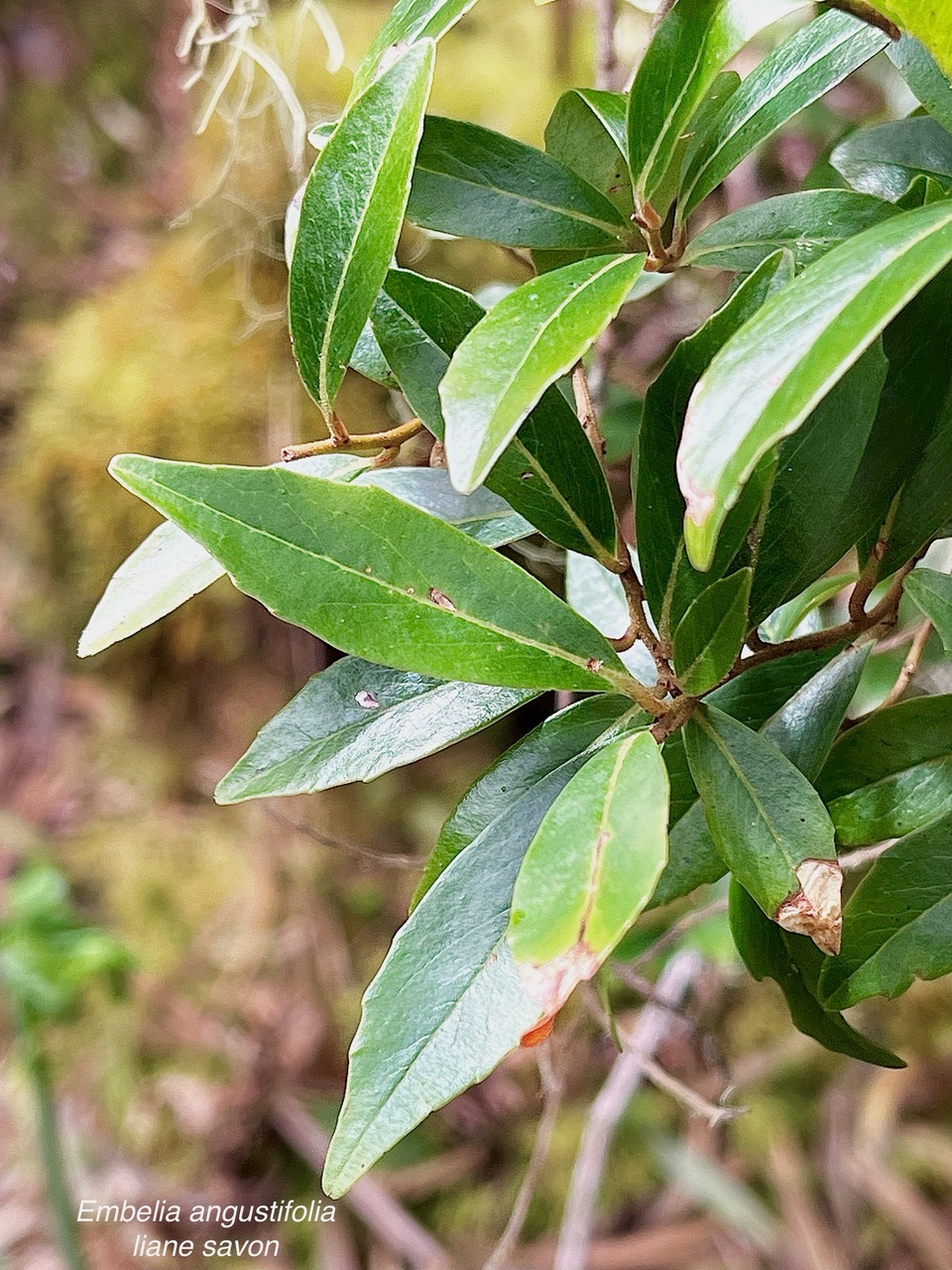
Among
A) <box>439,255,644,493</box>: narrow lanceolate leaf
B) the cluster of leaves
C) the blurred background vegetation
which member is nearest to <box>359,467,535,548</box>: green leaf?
the cluster of leaves

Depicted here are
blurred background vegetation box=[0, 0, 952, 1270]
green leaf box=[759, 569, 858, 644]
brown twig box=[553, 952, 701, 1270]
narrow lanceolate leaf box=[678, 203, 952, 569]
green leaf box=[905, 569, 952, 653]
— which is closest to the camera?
narrow lanceolate leaf box=[678, 203, 952, 569]

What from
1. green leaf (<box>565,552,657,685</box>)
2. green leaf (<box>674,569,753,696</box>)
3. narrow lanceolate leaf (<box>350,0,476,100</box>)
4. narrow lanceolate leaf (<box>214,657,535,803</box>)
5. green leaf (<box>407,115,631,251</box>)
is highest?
narrow lanceolate leaf (<box>350,0,476,100</box>)

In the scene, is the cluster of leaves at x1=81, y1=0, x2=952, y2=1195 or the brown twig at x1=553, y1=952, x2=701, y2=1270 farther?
Answer: the brown twig at x1=553, y1=952, x2=701, y2=1270

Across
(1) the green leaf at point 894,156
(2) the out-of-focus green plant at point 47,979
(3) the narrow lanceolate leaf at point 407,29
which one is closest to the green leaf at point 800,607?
(1) the green leaf at point 894,156

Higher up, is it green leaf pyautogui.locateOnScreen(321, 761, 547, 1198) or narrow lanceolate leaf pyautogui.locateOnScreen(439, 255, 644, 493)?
narrow lanceolate leaf pyautogui.locateOnScreen(439, 255, 644, 493)

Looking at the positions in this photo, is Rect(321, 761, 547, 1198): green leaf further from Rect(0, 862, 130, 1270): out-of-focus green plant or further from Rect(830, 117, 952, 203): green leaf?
Rect(0, 862, 130, 1270): out-of-focus green plant
